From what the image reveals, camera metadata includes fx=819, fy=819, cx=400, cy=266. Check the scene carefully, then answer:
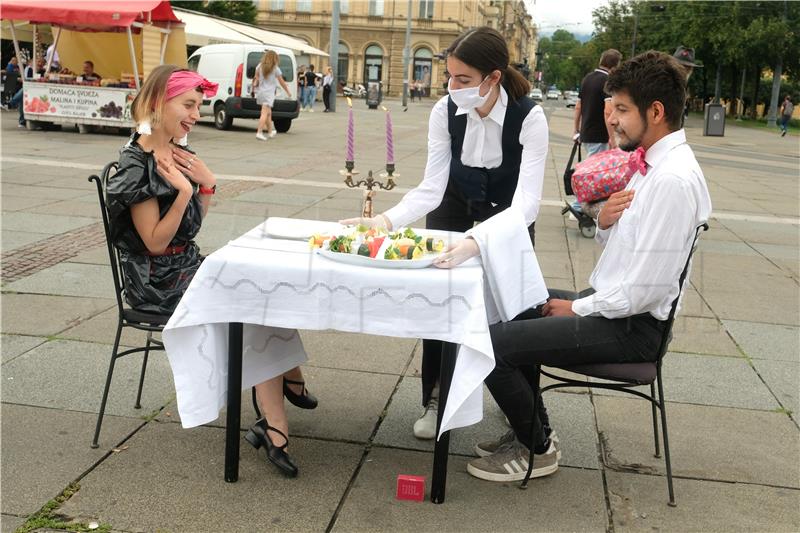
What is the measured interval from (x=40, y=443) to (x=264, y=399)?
0.99 m

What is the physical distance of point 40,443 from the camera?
3.54 metres

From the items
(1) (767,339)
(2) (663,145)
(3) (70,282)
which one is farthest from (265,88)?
(2) (663,145)

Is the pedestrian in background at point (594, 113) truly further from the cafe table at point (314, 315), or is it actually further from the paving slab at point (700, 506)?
the cafe table at point (314, 315)

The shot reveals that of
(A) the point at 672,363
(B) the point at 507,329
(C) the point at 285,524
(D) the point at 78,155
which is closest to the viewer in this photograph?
(C) the point at 285,524

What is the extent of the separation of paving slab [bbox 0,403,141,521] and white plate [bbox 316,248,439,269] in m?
1.38

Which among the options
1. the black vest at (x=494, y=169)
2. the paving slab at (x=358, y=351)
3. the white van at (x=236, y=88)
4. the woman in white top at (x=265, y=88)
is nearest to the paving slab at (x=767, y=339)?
the paving slab at (x=358, y=351)

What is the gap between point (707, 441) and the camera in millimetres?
3891

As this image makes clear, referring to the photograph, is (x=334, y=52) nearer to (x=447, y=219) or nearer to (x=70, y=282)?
(x=70, y=282)

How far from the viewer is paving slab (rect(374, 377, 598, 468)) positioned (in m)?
3.73

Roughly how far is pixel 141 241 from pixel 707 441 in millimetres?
2764

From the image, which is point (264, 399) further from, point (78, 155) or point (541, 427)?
point (78, 155)

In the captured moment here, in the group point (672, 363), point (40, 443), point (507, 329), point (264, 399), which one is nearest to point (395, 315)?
point (507, 329)

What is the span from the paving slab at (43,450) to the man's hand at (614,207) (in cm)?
230

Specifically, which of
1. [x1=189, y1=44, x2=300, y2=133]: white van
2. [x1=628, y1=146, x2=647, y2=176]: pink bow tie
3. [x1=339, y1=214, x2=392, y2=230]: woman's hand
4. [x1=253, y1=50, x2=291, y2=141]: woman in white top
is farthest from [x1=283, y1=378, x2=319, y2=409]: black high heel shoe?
[x1=189, y1=44, x2=300, y2=133]: white van
